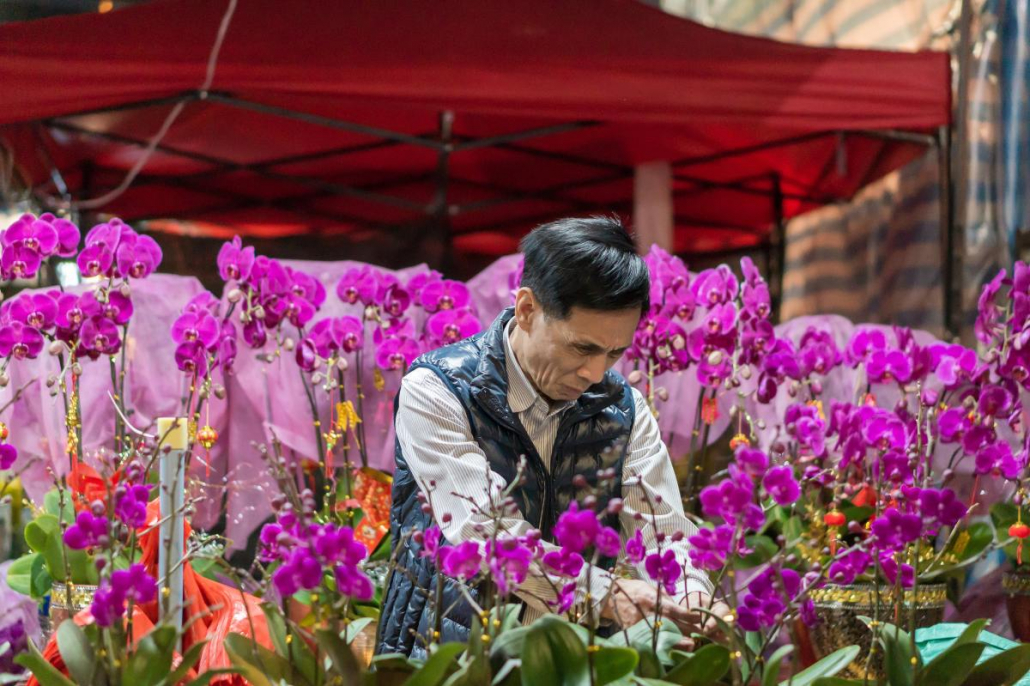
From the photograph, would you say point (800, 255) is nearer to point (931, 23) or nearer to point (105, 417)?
point (931, 23)

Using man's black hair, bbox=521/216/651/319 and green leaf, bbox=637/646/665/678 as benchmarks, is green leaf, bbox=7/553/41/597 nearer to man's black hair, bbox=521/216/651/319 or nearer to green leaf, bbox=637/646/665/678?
man's black hair, bbox=521/216/651/319

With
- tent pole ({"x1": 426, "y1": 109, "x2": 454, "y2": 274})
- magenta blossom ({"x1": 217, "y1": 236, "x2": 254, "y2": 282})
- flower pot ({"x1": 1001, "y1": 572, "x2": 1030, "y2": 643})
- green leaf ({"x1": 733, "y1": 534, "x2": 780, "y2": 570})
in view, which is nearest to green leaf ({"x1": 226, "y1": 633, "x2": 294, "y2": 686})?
magenta blossom ({"x1": 217, "y1": 236, "x2": 254, "y2": 282})

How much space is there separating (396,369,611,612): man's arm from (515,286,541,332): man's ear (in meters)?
0.12

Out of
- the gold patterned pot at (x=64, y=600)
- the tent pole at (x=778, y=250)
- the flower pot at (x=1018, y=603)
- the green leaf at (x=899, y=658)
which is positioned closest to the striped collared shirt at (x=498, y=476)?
the green leaf at (x=899, y=658)

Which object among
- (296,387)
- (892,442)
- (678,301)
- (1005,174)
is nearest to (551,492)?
(892,442)

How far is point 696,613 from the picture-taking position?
47.6 inches

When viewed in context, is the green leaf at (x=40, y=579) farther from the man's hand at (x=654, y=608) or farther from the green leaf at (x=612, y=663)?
the green leaf at (x=612, y=663)

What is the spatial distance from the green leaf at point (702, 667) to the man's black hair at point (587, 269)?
0.40 meters

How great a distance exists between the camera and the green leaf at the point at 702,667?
3.51 ft

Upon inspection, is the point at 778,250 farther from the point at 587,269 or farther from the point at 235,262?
the point at 587,269

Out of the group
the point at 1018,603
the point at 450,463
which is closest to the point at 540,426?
the point at 450,463

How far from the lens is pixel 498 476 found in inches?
49.6

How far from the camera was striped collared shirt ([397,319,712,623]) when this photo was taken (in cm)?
125

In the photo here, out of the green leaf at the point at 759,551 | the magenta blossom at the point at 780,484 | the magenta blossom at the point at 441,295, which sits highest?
the magenta blossom at the point at 441,295
